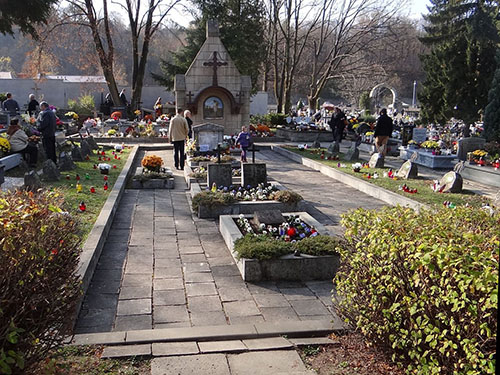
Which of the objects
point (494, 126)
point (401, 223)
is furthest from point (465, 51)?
point (401, 223)

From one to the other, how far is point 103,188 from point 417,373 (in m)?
8.90

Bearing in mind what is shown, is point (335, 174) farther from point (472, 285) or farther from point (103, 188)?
point (472, 285)

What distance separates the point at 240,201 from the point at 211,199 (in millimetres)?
761

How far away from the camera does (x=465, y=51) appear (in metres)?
26.2

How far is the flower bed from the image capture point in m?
9.26

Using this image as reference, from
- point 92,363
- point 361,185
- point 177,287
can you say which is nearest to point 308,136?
point 361,185

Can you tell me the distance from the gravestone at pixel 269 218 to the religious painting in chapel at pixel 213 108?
15.8 m

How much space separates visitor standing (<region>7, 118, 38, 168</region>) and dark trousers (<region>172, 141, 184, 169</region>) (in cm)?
402

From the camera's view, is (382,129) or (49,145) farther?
(382,129)

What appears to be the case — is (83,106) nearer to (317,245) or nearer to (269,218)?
(269,218)

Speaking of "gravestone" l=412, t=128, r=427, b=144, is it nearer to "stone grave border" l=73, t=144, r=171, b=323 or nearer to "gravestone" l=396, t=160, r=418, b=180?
"gravestone" l=396, t=160, r=418, b=180

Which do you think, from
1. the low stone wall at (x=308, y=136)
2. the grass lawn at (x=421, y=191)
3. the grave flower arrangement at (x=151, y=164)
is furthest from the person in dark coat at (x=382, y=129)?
the low stone wall at (x=308, y=136)

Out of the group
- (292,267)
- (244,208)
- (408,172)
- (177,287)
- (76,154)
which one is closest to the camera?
(177,287)

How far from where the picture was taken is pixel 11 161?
491 inches
